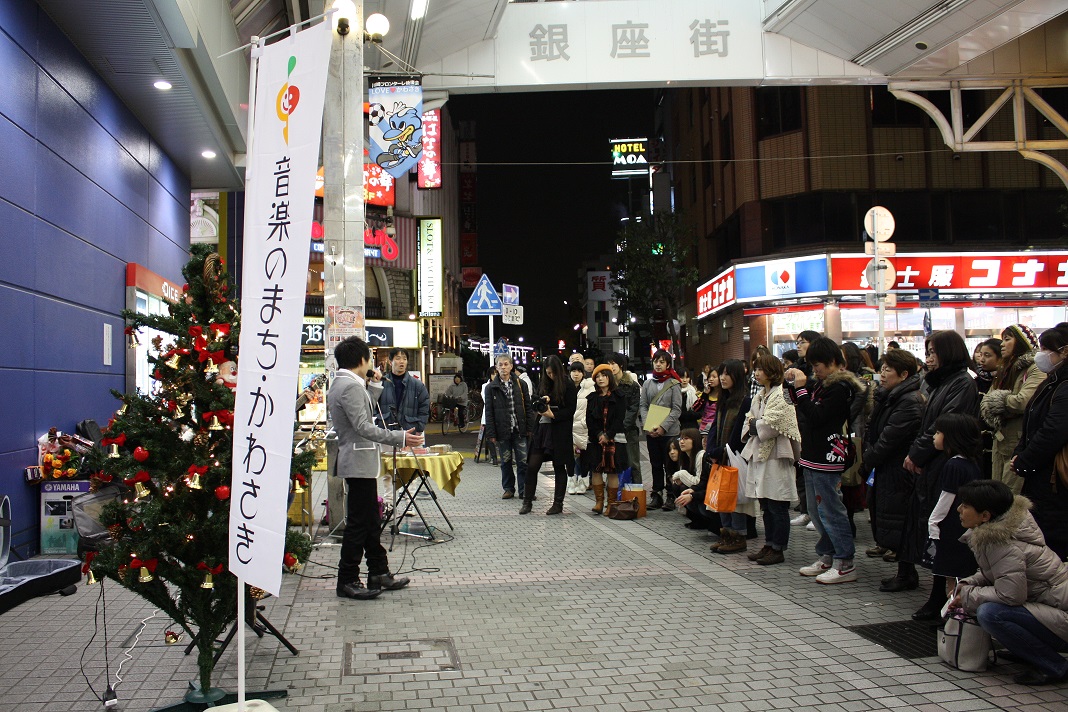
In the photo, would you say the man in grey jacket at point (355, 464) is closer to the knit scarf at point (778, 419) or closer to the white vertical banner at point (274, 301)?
the white vertical banner at point (274, 301)

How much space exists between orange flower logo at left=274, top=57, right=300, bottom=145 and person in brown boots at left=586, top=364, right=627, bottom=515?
6704mm

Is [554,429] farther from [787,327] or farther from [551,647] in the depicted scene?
[787,327]

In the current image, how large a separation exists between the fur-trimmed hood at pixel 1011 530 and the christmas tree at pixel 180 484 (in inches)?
146

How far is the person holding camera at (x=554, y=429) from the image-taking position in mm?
10398

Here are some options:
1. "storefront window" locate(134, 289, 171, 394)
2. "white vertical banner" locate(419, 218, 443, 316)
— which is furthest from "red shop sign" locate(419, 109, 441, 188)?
"storefront window" locate(134, 289, 171, 394)

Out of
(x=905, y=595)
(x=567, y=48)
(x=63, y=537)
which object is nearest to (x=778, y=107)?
(x=567, y=48)

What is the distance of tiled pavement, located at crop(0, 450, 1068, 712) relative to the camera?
A: 4180mm

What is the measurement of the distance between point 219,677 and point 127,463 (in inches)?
54.7

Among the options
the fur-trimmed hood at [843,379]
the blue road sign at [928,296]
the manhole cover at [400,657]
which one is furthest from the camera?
the blue road sign at [928,296]

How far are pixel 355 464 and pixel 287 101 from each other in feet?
11.0

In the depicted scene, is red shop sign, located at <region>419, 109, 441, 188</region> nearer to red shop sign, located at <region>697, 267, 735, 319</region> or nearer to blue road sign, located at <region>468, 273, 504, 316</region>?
red shop sign, located at <region>697, 267, 735, 319</region>

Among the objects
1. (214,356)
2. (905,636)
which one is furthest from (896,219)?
(214,356)

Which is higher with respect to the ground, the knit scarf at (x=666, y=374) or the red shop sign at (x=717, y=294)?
the red shop sign at (x=717, y=294)

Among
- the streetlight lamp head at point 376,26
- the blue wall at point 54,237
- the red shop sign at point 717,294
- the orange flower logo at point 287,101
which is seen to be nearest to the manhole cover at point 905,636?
the orange flower logo at point 287,101
